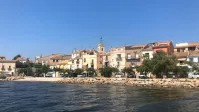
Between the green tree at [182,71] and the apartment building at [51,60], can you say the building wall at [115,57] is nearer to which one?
the green tree at [182,71]

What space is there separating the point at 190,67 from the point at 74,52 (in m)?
57.8

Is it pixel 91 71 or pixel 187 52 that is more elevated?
pixel 187 52

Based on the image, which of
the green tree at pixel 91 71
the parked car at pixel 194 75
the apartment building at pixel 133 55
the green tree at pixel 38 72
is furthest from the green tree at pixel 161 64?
the green tree at pixel 38 72

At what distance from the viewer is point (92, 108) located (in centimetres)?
3044

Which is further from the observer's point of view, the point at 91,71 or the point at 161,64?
the point at 91,71

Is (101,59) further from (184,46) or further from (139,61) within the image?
(184,46)

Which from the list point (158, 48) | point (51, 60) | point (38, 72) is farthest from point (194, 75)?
point (51, 60)

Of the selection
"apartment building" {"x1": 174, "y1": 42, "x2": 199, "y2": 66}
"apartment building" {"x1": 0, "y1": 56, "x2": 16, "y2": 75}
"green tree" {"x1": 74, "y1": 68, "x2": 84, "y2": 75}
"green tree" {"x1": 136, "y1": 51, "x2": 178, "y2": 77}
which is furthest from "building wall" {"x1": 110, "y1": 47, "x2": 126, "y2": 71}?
"apartment building" {"x1": 0, "y1": 56, "x2": 16, "y2": 75}

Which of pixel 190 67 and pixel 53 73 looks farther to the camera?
pixel 53 73

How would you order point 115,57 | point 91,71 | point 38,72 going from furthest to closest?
point 38,72
point 91,71
point 115,57

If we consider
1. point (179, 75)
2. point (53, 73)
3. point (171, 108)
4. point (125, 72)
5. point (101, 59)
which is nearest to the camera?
point (171, 108)

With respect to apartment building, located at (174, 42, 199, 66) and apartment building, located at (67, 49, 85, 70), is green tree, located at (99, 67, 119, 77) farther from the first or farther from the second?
apartment building, located at (174, 42, 199, 66)

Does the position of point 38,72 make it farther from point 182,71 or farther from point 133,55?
point 182,71

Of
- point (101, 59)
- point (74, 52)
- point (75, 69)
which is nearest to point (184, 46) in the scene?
point (101, 59)
